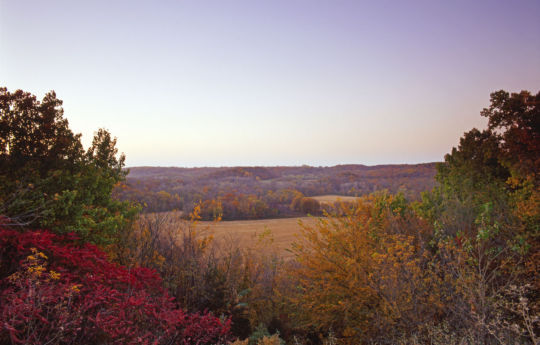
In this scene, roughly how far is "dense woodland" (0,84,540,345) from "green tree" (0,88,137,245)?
0.03 metres

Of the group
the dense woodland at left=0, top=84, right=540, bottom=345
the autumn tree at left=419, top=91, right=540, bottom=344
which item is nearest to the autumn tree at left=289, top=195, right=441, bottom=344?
the dense woodland at left=0, top=84, right=540, bottom=345

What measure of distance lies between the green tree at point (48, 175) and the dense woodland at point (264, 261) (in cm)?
3

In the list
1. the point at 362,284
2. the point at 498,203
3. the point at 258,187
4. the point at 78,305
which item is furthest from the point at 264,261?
the point at 258,187

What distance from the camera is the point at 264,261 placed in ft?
28.1

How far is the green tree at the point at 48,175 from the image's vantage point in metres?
5.42

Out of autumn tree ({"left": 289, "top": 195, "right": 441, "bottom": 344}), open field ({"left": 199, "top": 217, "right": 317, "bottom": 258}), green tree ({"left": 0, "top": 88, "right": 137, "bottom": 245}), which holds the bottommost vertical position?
open field ({"left": 199, "top": 217, "right": 317, "bottom": 258})

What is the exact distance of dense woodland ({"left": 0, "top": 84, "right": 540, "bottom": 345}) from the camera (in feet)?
13.9

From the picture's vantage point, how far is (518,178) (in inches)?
328

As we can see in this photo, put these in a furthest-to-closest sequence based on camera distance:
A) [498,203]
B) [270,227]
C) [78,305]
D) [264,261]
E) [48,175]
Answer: [270,227] → [498,203] → [264,261] → [48,175] → [78,305]

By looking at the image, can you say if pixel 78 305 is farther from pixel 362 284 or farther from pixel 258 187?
pixel 258 187

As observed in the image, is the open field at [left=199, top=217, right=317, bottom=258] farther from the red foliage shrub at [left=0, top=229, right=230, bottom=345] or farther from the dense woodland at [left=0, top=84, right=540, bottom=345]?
the red foliage shrub at [left=0, top=229, right=230, bottom=345]

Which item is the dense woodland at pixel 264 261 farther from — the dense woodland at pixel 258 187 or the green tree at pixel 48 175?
the dense woodland at pixel 258 187

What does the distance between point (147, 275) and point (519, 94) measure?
1034 centimetres

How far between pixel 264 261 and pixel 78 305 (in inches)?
219
